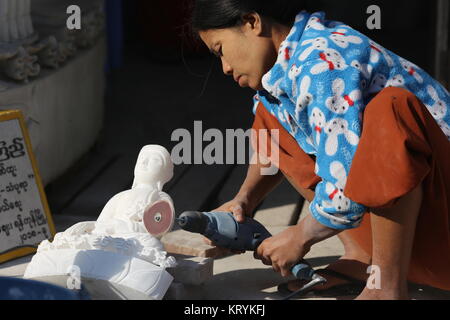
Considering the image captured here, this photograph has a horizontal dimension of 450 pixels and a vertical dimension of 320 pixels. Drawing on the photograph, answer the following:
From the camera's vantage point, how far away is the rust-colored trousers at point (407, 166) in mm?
2109

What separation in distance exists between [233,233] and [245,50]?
0.56 metres

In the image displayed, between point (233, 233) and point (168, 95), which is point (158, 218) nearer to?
point (233, 233)

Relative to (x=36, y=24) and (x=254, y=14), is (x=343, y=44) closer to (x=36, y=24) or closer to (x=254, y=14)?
(x=254, y=14)

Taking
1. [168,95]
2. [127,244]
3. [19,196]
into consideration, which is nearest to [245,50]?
[127,244]

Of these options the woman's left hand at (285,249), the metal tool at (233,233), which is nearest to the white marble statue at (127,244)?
the metal tool at (233,233)

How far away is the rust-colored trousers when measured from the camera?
211 cm

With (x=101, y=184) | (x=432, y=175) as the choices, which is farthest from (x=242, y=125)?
(x=432, y=175)

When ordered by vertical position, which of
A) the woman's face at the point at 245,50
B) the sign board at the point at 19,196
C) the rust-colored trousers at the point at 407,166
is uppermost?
the woman's face at the point at 245,50

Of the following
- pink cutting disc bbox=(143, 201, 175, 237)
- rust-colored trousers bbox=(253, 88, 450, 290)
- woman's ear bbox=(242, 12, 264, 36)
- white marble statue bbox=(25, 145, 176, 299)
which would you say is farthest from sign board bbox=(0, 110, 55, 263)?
rust-colored trousers bbox=(253, 88, 450, 290)

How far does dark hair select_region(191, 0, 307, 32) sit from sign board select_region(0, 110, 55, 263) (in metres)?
0.88

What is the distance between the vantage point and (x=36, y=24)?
3.69 m

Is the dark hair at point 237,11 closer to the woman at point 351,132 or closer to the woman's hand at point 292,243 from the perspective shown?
the woman at point 351,132

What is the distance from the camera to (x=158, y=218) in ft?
8.19

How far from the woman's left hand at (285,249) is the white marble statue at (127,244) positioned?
286 millimetres
